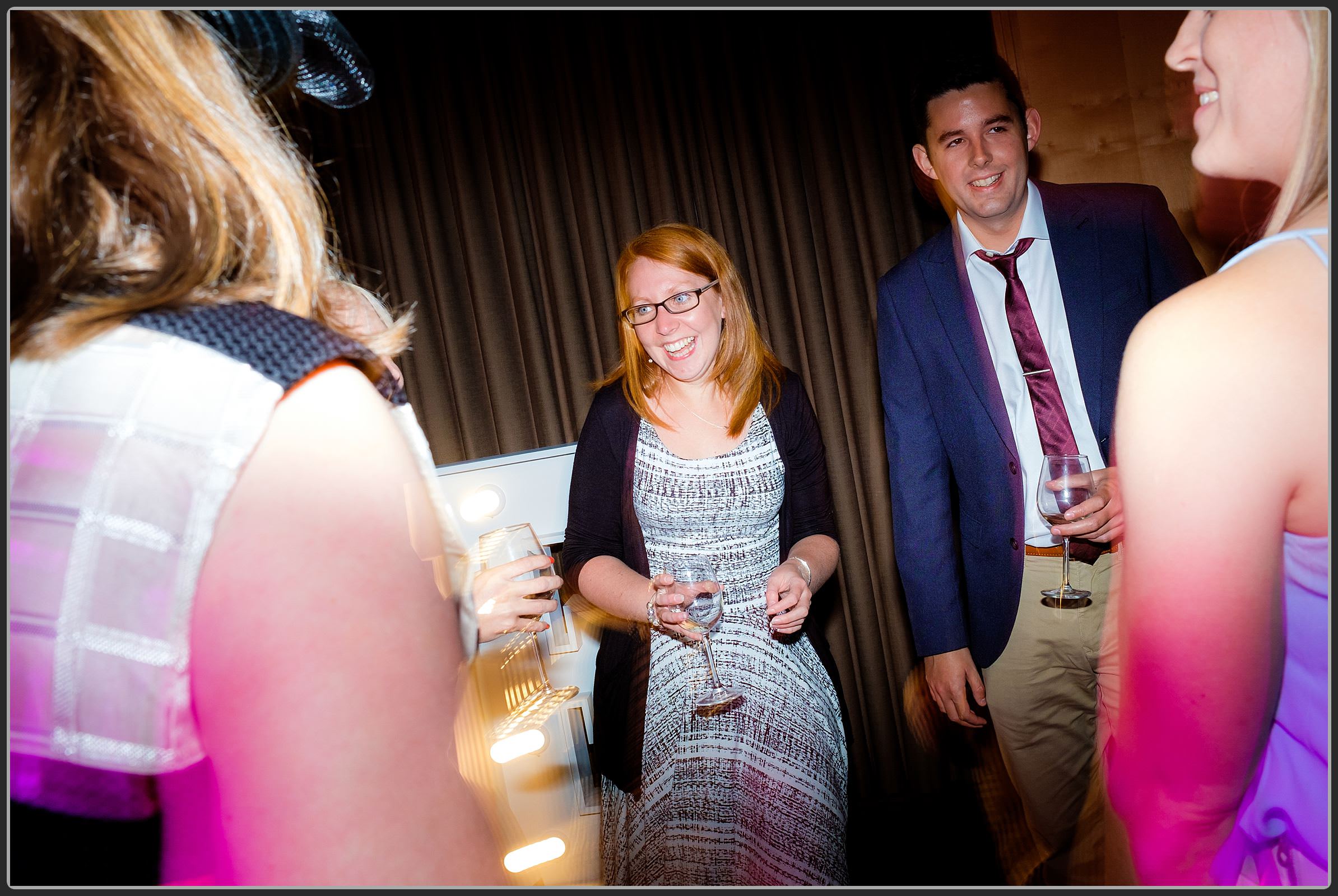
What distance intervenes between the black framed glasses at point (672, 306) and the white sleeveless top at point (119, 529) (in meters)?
1.54

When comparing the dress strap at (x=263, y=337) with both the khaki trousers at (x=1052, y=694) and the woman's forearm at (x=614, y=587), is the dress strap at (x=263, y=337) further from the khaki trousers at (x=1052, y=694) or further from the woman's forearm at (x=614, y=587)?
the khaki trousers at (x=1052, y=694)

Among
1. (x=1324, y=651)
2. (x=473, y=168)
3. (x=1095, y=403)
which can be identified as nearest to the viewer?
(x=1324, y=651)

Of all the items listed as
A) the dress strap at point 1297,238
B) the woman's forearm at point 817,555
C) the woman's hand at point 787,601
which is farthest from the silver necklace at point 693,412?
the dress strap at point 1297,238

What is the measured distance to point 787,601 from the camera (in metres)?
1.52

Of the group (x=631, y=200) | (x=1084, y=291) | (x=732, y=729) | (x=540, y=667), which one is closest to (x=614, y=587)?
(x=732, y=729)

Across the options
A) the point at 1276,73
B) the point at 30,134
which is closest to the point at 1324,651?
the point at 1276,73

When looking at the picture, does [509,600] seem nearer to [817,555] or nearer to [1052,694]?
[817,555]

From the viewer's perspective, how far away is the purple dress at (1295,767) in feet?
1.94

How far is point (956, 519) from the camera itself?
2.53 meters

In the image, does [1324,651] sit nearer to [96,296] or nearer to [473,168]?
[96,296]

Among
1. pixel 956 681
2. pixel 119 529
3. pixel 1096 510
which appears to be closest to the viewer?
pixel 119 529

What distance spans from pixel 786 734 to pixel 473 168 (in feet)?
6.31

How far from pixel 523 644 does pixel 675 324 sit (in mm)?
1018

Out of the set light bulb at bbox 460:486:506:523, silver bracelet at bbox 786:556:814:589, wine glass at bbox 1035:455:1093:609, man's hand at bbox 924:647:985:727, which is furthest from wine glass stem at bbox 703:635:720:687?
light bulb at bbox 460:486:506:523
